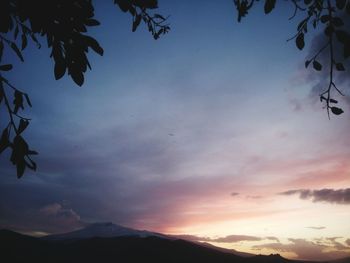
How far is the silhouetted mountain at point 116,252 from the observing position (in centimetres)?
10925

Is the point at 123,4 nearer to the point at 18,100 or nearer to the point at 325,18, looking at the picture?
the point at 18,100

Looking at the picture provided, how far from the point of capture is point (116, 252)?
120 m

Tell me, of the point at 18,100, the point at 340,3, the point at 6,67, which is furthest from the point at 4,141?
the point at 340,3

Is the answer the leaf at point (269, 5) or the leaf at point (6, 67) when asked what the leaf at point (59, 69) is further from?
the leaf at point (269, 5)

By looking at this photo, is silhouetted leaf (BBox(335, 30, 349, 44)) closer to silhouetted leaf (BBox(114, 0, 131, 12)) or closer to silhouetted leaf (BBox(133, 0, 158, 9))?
silhouetted leaf (BBox(133, 0, 158, 9))

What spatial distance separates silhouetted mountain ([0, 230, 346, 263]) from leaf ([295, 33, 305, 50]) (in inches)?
4328

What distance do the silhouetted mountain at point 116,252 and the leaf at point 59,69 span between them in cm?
11107

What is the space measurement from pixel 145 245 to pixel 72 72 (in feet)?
417

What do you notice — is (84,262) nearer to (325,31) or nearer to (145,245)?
(145,245)

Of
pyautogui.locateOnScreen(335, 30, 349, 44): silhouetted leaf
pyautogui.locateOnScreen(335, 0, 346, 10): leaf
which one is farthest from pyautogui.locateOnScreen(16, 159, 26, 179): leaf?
pyautogui.locateOnScreen(335, 0, 346, 10): leaf

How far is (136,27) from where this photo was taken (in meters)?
4.43

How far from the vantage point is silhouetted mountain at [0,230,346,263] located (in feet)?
358

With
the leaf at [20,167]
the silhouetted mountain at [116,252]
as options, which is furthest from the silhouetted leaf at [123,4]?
the silhouetted mountain at [116,252]

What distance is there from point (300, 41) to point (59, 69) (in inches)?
110
